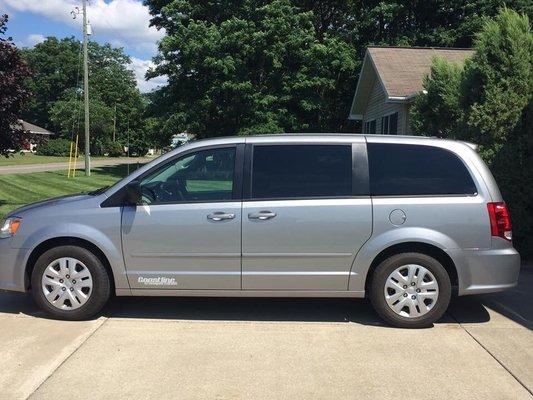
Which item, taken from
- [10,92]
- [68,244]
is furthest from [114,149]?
[68,244]

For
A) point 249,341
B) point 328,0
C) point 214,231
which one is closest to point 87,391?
point 249,341

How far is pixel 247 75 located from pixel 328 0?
829 cm

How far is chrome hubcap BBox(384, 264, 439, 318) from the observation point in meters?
5.24

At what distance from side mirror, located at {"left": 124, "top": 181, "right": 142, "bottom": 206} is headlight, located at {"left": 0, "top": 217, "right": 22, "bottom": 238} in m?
1.09

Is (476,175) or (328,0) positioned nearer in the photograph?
(476,175)

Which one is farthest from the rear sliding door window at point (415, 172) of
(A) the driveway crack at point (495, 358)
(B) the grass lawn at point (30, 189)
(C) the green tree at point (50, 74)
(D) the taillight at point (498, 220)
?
(C) the green tree at point (50, 74)

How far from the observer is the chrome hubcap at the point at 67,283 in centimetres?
537

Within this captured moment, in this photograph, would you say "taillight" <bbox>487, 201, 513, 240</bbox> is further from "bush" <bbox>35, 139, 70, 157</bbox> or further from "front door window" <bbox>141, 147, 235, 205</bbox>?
"bush" <bbox>35, 139, 70, 157</bbox>

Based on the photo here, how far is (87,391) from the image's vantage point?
12.9 feet

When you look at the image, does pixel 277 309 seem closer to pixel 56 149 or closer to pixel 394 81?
pixel 394 81

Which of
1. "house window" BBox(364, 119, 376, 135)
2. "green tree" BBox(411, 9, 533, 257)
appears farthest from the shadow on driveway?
"house window" BBox(364, 119, 376, 135)

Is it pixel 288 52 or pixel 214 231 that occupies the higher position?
pixel 288 52

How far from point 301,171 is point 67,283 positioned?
2.47 meters

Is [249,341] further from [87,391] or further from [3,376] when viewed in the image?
[3,376]
